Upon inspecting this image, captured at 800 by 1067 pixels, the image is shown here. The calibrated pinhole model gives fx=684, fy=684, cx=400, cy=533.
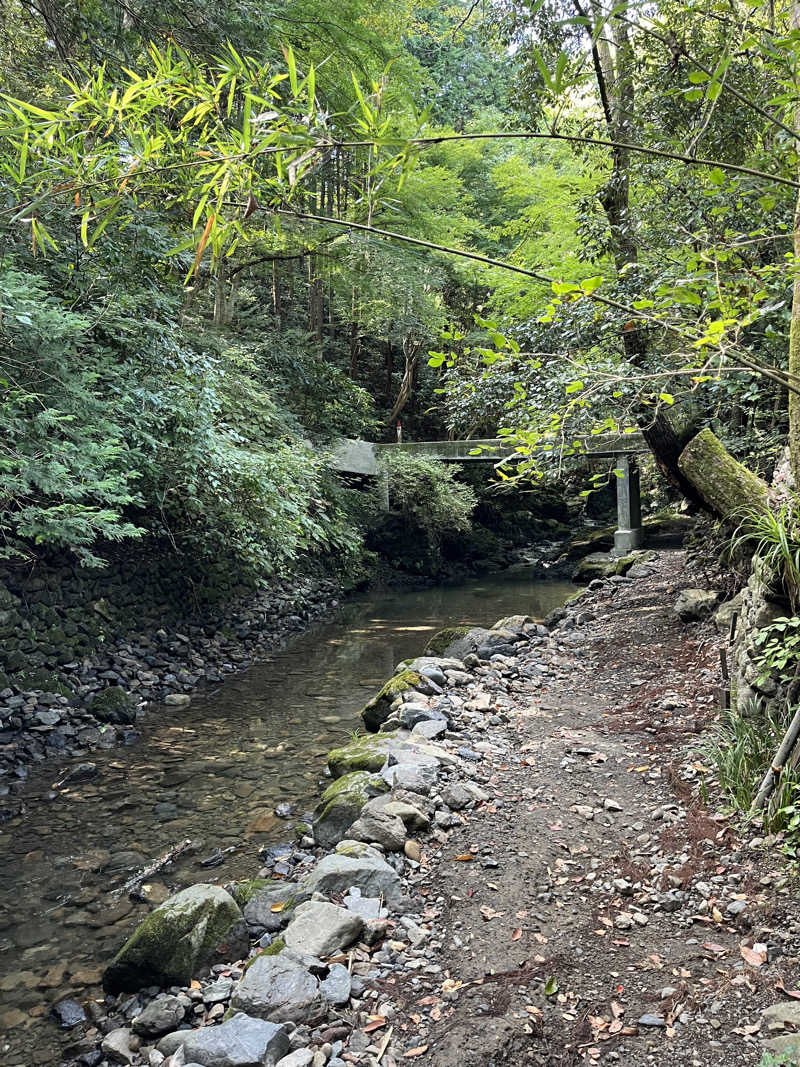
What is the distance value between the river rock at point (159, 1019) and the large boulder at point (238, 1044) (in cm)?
43

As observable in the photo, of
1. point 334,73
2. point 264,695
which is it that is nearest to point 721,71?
point 264,695

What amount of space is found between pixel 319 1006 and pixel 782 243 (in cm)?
511

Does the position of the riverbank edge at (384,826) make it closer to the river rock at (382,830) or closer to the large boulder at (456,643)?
the river rock at (382,830)

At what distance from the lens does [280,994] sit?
2.37 m

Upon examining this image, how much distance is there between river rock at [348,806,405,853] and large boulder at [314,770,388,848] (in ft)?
1.26

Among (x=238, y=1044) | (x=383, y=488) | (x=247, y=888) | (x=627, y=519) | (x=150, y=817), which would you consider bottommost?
(x=150, y=817)

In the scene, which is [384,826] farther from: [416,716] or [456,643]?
[456,643]

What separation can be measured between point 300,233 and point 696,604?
882 cm

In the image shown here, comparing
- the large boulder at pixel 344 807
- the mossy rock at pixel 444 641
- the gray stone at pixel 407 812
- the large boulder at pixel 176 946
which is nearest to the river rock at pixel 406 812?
the gray stone at pixel 407 812

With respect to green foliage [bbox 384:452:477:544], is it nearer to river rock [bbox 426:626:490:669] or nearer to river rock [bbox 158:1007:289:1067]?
river rock [bbox 426:626:490:669]

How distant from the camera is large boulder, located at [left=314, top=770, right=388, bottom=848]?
3.92 meters

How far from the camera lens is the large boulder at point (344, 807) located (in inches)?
154

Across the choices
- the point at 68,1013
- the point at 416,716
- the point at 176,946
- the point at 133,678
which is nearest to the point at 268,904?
the point at 176,946

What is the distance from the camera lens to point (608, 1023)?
210 cm
